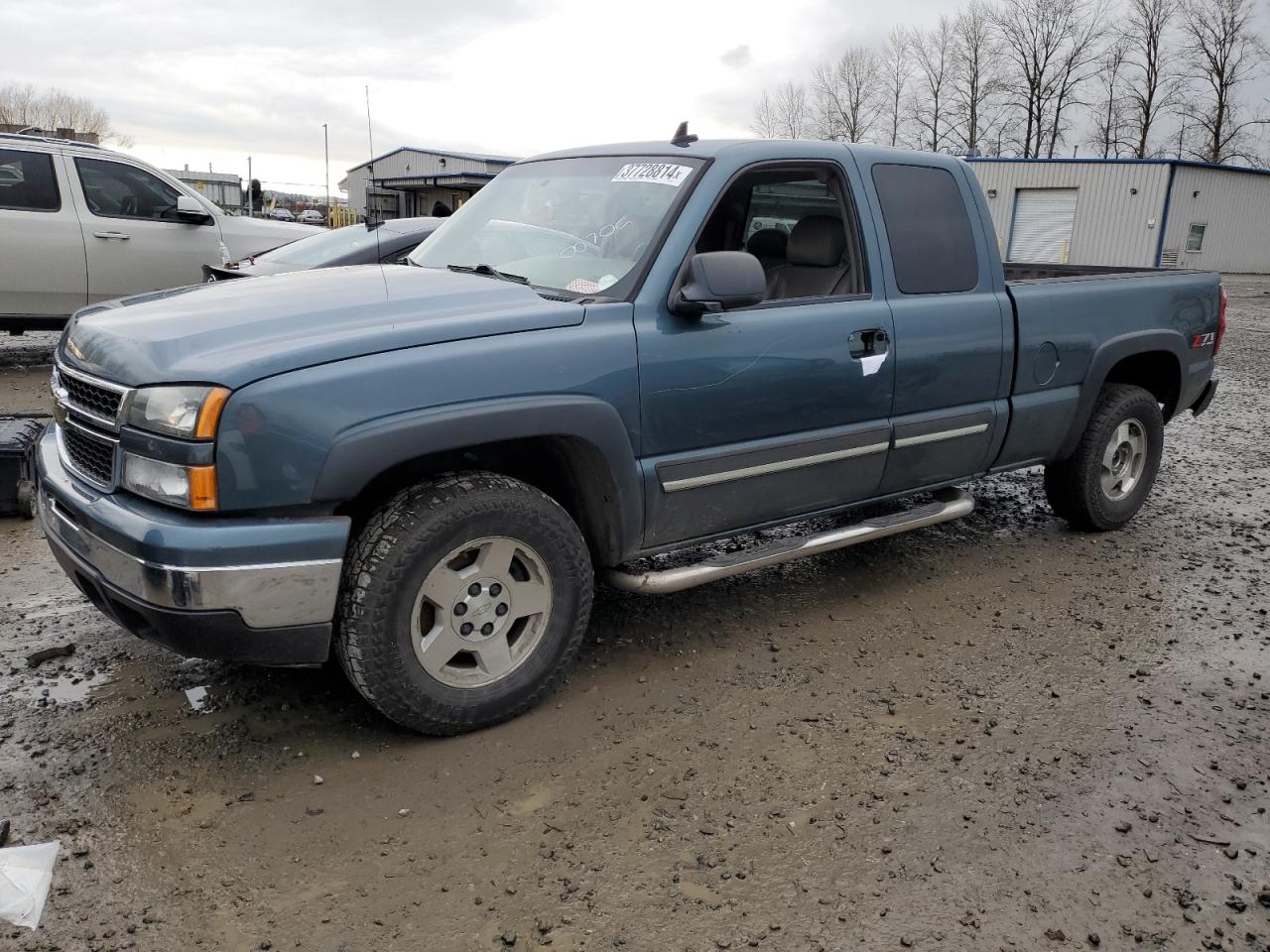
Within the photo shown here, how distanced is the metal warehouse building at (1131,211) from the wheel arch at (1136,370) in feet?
97.9

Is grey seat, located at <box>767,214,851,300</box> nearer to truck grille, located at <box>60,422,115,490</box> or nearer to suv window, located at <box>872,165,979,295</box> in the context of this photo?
suv window, located at <box>872,165,979,295</box>

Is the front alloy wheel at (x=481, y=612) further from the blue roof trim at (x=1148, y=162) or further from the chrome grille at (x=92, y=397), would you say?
the blue roof trim at (x=1148, y=162)

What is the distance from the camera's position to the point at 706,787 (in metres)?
Answer: 3.02

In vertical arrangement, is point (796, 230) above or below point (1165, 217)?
below

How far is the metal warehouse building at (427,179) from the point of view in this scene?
3875 centimetres

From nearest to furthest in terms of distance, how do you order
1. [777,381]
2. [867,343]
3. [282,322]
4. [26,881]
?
[26,881] → [282,322] → [777,381] → [867,343]

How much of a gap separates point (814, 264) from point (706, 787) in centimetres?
232

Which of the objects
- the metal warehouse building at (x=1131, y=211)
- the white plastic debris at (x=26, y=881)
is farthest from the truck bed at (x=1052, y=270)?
the metal warehouse building at (x=1131, y=211)

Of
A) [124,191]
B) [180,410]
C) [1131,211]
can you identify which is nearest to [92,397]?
[180,410]

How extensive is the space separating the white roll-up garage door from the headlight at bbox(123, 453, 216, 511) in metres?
36.8

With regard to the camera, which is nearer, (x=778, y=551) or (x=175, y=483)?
(x=175, y=483)

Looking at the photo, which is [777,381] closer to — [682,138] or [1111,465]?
[682,138]

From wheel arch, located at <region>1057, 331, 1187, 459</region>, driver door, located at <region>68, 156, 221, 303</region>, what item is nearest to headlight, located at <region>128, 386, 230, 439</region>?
wheel arch, located at <region>1057, 331, 1187, 459</region>

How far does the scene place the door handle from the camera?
3904mm
